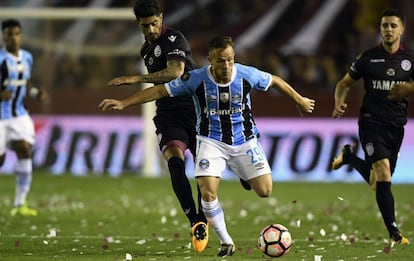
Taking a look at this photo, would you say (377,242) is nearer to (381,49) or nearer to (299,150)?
(381,49)

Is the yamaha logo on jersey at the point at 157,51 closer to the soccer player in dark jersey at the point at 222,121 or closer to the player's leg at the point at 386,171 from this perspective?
the soccer player in dark jersey at the point at 222,121

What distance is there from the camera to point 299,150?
72.7ft

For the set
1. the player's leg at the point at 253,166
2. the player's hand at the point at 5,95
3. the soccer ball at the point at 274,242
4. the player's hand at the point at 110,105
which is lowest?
the soccer ball at the point at 274,242

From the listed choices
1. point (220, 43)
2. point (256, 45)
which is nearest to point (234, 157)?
point (220, 43)

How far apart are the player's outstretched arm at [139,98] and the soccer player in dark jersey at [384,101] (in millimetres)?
2285

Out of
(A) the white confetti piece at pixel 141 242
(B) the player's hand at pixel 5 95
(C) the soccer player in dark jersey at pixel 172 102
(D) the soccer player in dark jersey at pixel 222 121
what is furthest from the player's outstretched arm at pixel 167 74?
(B) the player's hand at pixel 5 95

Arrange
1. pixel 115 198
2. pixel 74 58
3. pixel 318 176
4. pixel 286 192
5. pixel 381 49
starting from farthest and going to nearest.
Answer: pixel 74 58 → pixel 318 176 → pixel 286 192 → pixel 115 198 → pixel 381 49

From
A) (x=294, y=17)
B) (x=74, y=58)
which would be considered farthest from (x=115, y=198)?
(x=294, y=17)

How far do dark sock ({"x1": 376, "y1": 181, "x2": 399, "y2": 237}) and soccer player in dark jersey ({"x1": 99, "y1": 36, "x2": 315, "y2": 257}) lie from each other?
1.41 metres

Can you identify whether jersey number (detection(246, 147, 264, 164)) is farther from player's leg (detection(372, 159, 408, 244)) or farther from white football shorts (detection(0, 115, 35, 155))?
white football shorts (detection(0, 115, 35, 155))

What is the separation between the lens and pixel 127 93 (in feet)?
77.4

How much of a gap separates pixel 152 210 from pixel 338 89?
488cm

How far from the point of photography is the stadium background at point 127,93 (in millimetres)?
22281

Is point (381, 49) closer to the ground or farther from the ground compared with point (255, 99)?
closer to the ground
